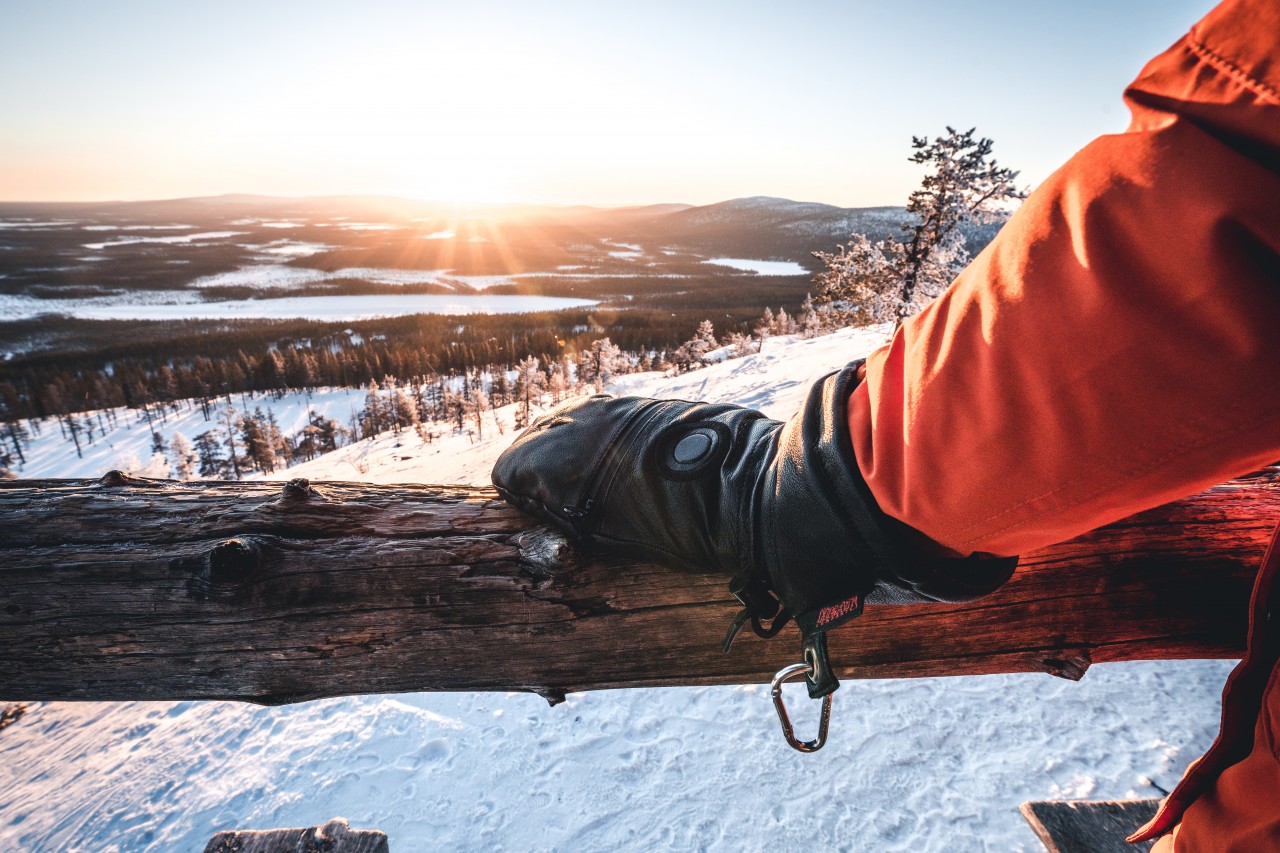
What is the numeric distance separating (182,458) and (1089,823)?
206 feet

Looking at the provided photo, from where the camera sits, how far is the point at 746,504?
1.12 metres

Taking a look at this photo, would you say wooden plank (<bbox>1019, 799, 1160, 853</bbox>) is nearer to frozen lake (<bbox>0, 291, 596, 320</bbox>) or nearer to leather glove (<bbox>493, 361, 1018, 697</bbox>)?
leather glove (<bbox>493, 361, 1018, 697</bbox>)

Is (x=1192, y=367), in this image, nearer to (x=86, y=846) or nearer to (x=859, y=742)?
(x=859, y=742)

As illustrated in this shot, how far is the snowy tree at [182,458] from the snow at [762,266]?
141m

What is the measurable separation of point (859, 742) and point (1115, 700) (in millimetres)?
2391

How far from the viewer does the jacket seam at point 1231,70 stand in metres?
0.50

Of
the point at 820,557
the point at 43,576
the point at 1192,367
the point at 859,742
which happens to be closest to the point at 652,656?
the point at 820,557

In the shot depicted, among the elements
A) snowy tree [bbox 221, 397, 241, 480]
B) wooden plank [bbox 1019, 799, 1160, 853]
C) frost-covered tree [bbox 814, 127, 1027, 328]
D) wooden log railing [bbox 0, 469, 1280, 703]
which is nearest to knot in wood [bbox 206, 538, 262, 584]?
wooden log railing [bbox 0, 469, 1280, 703]

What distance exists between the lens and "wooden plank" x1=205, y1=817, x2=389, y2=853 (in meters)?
1.85

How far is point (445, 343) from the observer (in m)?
Result: 105

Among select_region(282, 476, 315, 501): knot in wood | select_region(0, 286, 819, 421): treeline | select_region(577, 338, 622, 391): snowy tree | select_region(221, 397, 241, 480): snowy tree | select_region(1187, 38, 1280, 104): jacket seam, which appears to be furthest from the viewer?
select_region(0, 286, 819, 421): treeline

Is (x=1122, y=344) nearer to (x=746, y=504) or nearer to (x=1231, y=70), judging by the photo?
(x=1231, y=70)

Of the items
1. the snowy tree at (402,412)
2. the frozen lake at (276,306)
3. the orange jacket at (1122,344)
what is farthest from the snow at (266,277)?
the orange jacket at (1122,344)

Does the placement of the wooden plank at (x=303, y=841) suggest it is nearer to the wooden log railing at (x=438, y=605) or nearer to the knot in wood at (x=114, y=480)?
the wooden log railing at (x=438, y=605)
